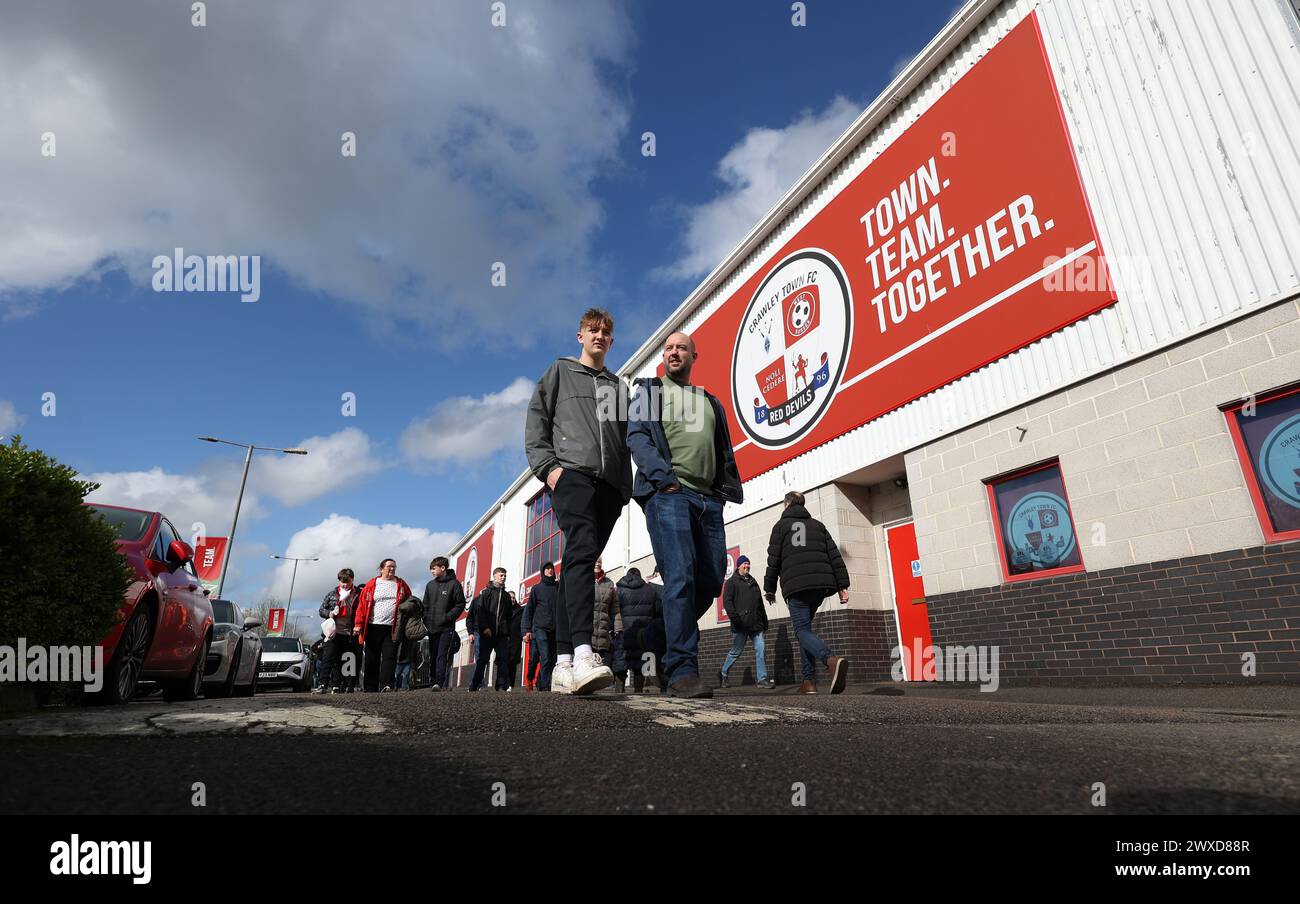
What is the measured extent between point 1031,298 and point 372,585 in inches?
349

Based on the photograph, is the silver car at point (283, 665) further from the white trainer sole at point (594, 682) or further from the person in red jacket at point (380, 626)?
the white trainer sole at point (594, 682)

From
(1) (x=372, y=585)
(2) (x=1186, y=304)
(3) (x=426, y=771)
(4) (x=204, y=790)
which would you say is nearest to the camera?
(4) (x=204, y=790)

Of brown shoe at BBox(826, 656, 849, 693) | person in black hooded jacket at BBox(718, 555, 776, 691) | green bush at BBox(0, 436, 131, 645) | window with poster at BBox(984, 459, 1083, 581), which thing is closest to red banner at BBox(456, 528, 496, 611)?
person in black hooded jacket at BBox(718, 555, 776, 691)

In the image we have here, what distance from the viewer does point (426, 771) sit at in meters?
1.74

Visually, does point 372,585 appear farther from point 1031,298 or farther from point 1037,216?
point 1037,216

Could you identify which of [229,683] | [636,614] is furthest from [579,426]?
[229,683]

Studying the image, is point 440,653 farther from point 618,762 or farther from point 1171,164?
point 1171,164

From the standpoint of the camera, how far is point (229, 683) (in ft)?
25.5

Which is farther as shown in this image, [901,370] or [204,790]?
[901,370]

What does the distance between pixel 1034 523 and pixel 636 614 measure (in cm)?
506

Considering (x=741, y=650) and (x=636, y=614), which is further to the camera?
(x=741, y=650)

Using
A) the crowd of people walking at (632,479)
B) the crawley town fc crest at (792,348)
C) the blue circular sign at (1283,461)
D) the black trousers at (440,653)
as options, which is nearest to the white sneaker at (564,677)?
the crowd of people walking at (632,479)

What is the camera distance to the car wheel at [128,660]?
3680 mm
